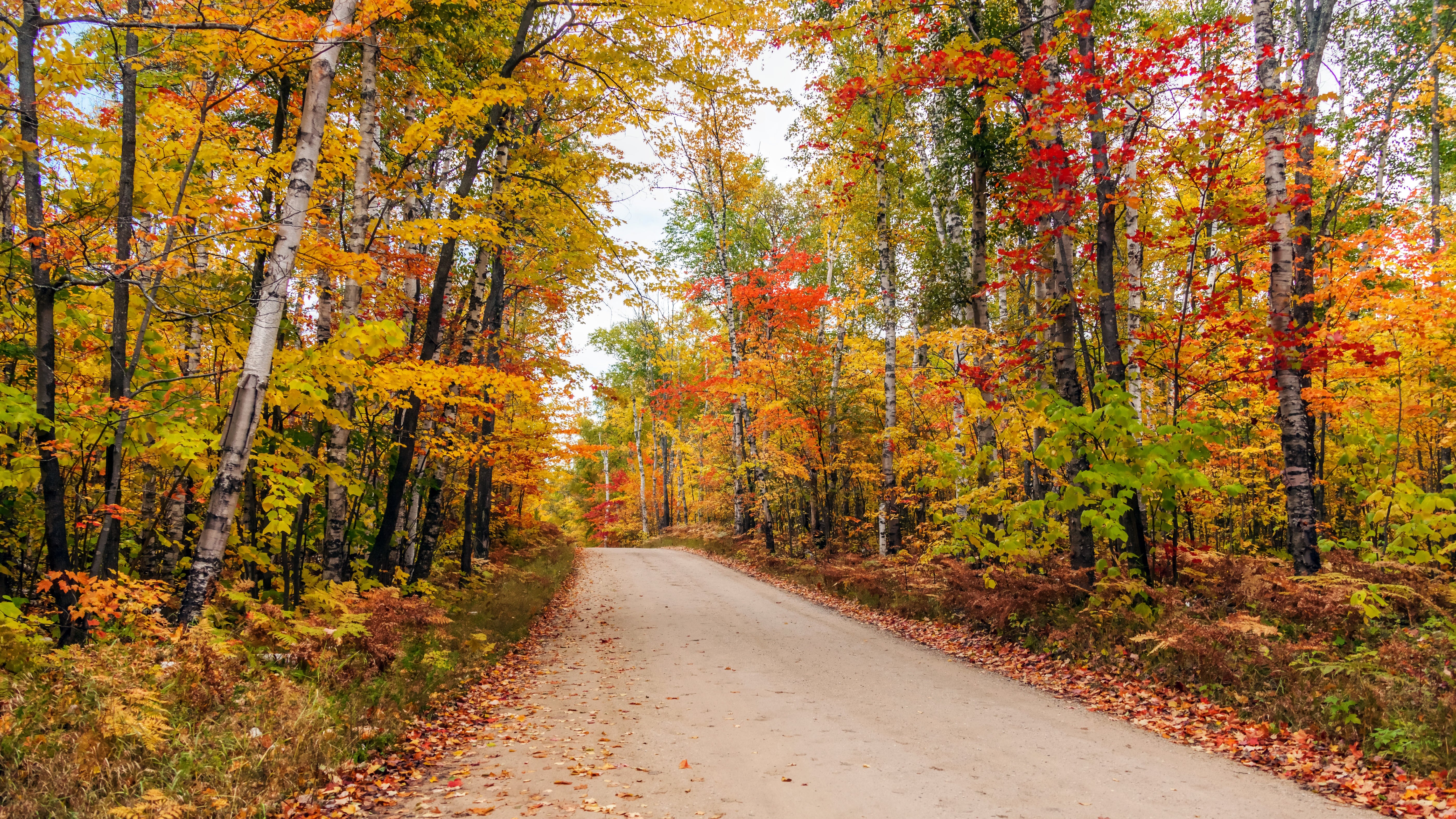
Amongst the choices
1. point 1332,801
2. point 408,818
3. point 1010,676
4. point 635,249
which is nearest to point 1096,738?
point 1332,801

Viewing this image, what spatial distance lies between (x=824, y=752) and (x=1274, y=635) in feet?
15.4

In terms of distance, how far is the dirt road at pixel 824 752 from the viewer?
412 cm

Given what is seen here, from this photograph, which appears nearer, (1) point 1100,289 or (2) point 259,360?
(2) point 259,360

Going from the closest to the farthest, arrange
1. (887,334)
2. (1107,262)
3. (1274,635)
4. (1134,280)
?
(1274,635), (1107,262), (1134,280), (887,334)

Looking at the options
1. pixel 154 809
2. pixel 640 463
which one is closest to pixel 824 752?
pixel 154 809

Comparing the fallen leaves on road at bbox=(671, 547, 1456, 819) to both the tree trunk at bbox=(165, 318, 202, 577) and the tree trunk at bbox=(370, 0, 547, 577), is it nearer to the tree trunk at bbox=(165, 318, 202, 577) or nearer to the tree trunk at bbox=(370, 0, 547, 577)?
the tree trunk at bbox=(370, 0, 547, 577)

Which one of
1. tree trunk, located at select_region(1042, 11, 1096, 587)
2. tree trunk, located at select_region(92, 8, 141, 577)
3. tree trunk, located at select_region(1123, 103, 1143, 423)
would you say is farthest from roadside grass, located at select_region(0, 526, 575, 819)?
tree trunk, located at select_region(1123, 103, 1143, 423)

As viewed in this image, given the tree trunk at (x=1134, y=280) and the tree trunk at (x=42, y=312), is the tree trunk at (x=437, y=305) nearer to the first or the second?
the tree trunk at (x=42, y=312)

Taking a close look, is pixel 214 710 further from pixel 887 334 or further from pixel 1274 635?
pixel 887 334

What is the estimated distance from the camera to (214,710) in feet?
15.2

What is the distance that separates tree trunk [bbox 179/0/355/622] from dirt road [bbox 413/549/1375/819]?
9.23 ft

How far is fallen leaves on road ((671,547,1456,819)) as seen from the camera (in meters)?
4.09

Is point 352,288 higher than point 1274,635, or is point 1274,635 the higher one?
point 352,288

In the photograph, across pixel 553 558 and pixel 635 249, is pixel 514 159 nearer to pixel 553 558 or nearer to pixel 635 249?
pixel 635 249
